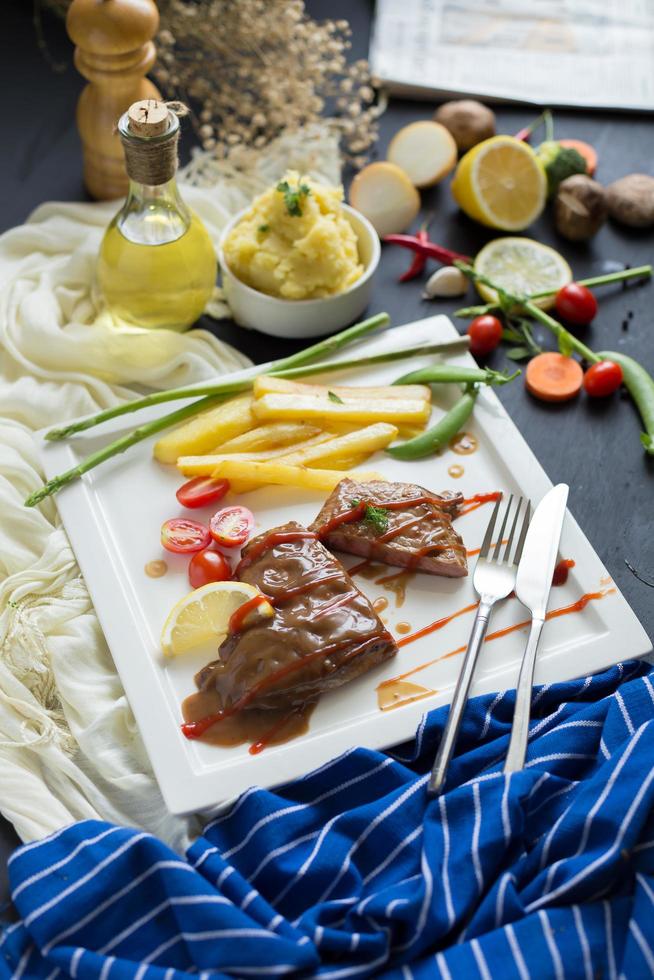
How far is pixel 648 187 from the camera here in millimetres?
3820

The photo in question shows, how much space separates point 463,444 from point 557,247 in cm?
109

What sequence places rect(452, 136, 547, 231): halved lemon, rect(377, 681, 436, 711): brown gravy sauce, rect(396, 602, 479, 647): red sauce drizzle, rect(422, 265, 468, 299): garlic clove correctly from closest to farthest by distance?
rect(377, 681, 436, 711): brown gravy sauce < rect(396, 602, 479, 647): red sauce drizzle < rect(422, 265, 468, 299): garlic clove < rect(452, 136, 547, 231): halved lemon

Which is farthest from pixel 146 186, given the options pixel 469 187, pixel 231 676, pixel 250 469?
pixel 231 676

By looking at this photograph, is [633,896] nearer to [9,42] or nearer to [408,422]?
[408,422]

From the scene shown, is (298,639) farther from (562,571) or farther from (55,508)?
(55,508)

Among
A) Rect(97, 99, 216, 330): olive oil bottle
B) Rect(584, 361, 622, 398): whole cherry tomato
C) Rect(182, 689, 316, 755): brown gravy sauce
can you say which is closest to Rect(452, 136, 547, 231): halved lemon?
Rect(584, 361, 622, 398): whole cherry tomato

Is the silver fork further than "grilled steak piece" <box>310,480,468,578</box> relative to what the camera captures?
→ No

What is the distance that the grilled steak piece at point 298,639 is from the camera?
239 cm

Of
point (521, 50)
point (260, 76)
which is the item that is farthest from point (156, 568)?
point (521, 50)

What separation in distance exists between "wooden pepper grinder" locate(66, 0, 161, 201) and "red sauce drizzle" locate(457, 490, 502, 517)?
1435 mm

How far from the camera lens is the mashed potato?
315cm

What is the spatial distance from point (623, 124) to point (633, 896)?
3.17 metres

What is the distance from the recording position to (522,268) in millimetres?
3568

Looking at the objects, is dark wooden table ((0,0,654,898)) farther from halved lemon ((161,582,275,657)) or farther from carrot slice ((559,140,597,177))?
halved lemon ((161,582,275,657))
